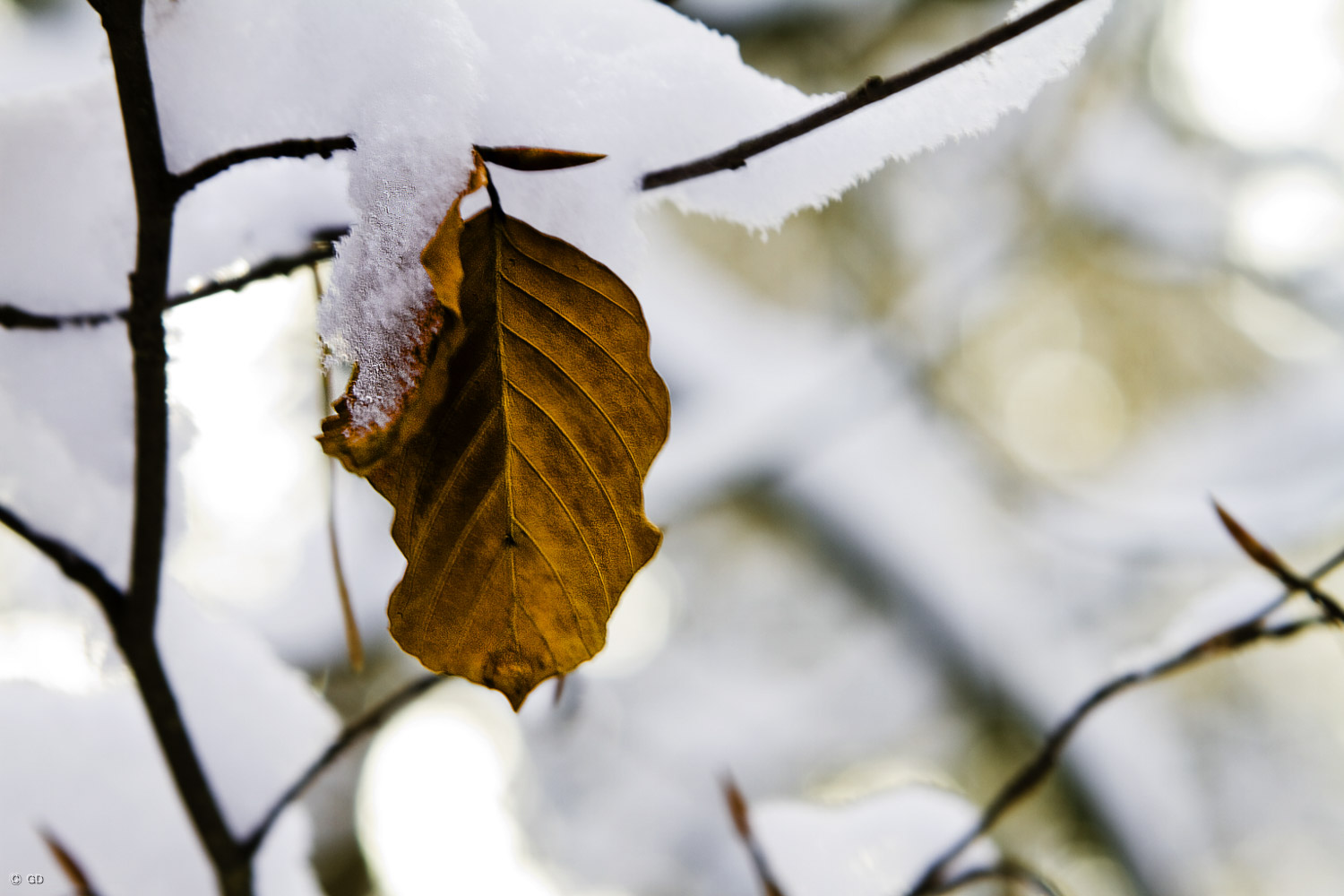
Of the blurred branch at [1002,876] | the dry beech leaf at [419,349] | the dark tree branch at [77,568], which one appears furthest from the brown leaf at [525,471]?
the blurred branch at [1002,876]

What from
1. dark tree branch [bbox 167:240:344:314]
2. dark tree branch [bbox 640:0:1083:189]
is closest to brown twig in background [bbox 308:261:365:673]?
dark tree branch [bbox 167:240:344:314]

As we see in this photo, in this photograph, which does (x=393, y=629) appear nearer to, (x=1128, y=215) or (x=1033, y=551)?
(x=1033, y=551)

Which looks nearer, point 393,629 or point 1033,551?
point 393,629

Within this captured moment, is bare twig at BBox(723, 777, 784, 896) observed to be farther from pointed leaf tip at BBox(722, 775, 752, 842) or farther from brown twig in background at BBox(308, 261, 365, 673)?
brown twig in background at BBox(308, 261, 365, 673)

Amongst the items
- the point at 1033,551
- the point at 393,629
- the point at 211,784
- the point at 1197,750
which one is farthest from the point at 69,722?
the point at 1197,750

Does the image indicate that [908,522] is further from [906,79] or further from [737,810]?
[906,79]

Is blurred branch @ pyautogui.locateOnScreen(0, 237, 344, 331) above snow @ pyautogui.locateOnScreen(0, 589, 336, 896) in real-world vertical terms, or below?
above

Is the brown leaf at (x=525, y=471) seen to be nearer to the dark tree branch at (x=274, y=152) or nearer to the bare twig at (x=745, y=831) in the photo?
the dark tree branch at (x=274, y=152)
